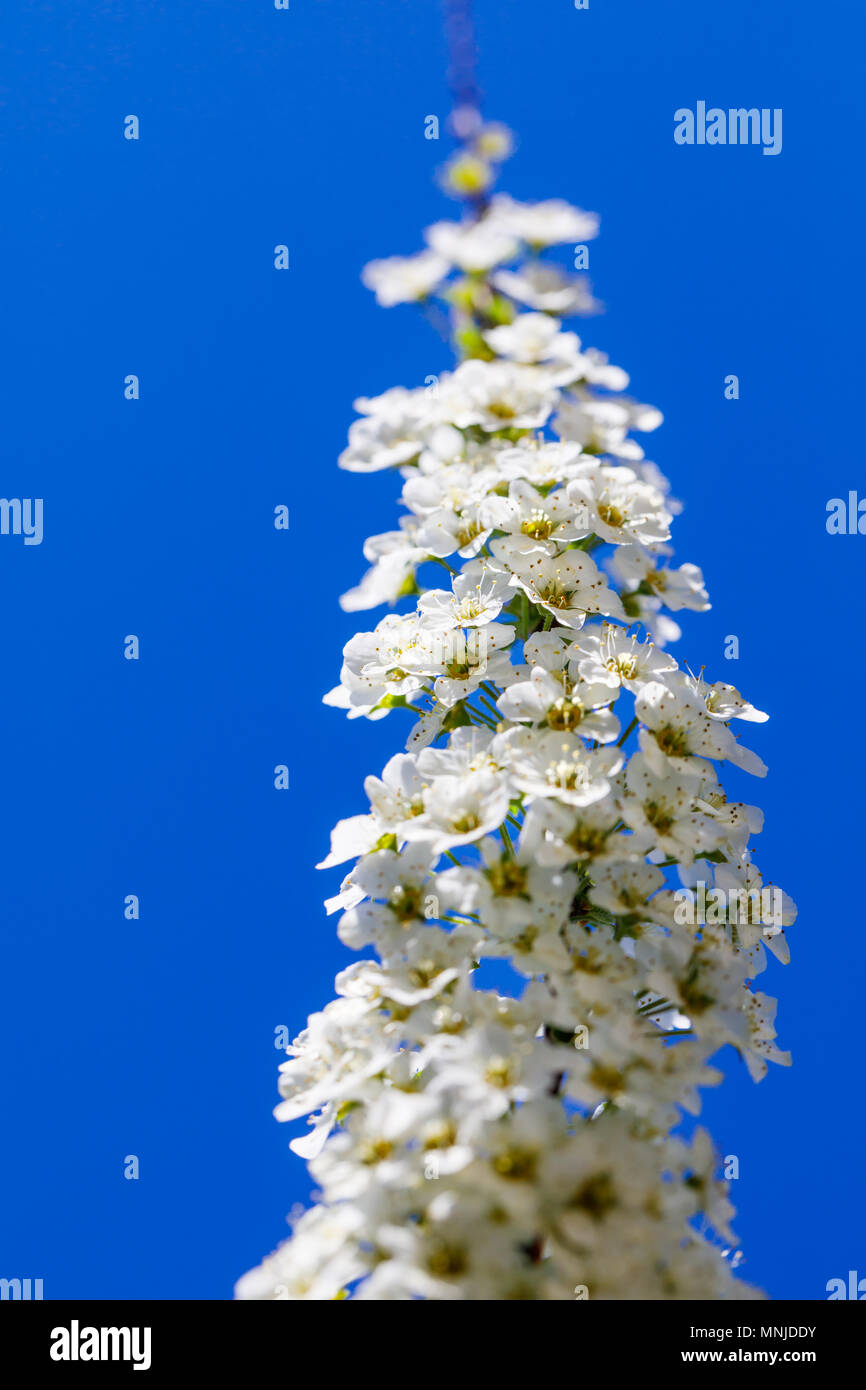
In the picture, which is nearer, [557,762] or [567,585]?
[557,762]

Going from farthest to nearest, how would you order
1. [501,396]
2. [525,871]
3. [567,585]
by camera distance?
[501,396], [567,585], [525,871]

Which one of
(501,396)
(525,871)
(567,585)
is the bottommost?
(525,871)

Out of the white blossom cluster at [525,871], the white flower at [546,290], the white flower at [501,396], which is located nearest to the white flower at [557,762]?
the white blossom cluster at [525,871]

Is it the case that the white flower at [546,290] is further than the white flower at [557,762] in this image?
Yes

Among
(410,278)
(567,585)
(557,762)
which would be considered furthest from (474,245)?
(557,762)

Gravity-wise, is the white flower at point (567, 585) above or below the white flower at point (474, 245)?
below

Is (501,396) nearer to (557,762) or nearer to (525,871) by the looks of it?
(557,762)

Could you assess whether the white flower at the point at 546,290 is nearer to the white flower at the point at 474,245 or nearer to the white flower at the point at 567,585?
the white flower at the point at 474,245

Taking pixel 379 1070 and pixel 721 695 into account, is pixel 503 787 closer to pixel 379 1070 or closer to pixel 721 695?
pixel 379 1070

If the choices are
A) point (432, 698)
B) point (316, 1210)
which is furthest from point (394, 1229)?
point (432, 698)

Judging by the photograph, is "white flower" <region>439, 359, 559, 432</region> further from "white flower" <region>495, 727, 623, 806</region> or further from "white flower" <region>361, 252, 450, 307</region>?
"white flower" <region>495, 727, 623, 806</region>
